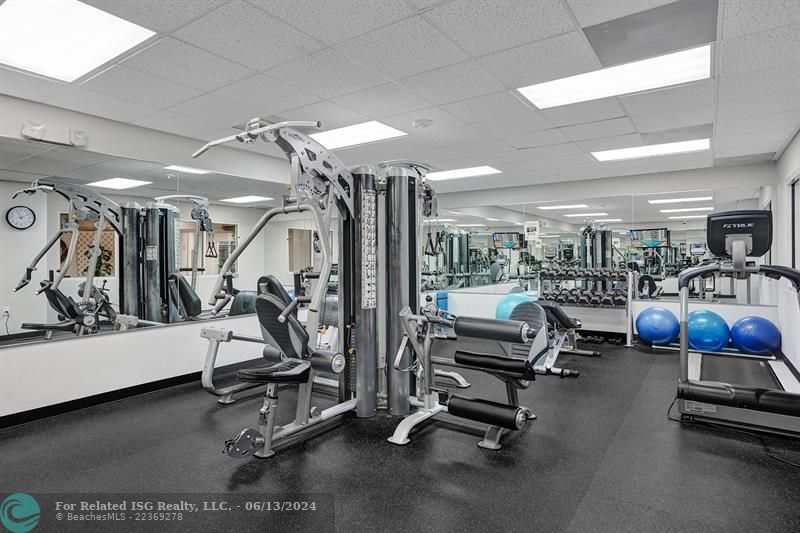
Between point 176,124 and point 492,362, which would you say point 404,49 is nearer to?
point 492,362

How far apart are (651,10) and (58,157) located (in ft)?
13.8

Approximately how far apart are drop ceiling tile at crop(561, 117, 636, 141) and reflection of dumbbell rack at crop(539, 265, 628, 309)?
240cm

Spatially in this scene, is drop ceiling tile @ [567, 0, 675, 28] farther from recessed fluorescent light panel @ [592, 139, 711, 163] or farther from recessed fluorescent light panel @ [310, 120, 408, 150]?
recessed fluorescent light panel @ [592, 139, 711, 163]

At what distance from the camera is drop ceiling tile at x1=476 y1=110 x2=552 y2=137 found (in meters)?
3.88

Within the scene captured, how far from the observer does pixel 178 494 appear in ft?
7.30

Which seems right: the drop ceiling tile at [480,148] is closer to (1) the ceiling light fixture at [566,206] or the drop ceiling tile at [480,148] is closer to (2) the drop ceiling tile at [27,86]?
(1) the ceiling light fixture at [566,206]

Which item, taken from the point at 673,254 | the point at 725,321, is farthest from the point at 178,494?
the point at 673,254

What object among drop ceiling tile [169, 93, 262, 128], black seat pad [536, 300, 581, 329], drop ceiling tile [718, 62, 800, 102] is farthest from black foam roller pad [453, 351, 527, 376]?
drop ceiling tile [169, 93, 262, 128]

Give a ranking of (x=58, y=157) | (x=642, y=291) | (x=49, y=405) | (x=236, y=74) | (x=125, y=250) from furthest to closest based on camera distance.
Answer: (x=642, y=291) → (x=125, y=250) → (x=58, y=157) → (x=49, y=405) → (x=236, y=74)

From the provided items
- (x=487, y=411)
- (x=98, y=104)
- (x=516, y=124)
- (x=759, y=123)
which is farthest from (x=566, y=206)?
(x=98, y=104)

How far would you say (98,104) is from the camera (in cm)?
345

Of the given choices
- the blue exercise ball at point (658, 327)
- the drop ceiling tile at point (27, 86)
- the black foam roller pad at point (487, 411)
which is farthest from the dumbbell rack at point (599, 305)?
the drop ceiling tile at point (27, 86)

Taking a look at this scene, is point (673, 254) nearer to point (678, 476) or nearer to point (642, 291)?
point (642, 291)

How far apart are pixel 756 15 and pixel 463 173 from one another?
14.1 ft
